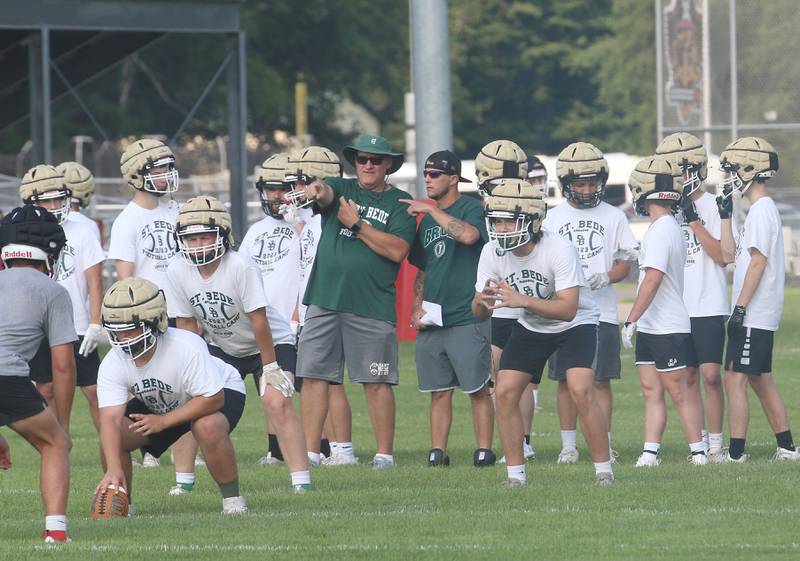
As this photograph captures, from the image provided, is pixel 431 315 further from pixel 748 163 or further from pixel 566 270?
pixel 748 163

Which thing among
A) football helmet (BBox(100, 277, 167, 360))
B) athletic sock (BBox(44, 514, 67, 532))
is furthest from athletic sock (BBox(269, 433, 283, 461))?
athletic sock (BBox(44, 514, 67, 532))

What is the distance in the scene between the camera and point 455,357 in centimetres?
1188

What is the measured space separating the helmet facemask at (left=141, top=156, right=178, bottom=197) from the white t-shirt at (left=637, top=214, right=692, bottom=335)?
3.30 metres

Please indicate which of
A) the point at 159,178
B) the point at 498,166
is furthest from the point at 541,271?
the point at 159,178

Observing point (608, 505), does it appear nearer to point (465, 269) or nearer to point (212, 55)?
point (465, 269)

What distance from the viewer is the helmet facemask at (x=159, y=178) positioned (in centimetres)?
1182

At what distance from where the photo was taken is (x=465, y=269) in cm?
1190

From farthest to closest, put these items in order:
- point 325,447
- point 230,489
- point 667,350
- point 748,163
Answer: point 325,447 < point 748,163 < point 667,350 < point 230,489

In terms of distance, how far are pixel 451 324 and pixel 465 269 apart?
0.40m

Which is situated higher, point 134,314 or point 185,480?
point 134,314

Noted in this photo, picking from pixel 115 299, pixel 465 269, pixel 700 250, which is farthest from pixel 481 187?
pixel 115 299

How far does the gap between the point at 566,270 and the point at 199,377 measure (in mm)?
2297

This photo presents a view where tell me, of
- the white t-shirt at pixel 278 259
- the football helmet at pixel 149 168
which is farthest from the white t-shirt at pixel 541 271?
the football helmet at pixel 149 168

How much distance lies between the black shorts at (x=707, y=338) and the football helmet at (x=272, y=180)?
3133 millimetres
